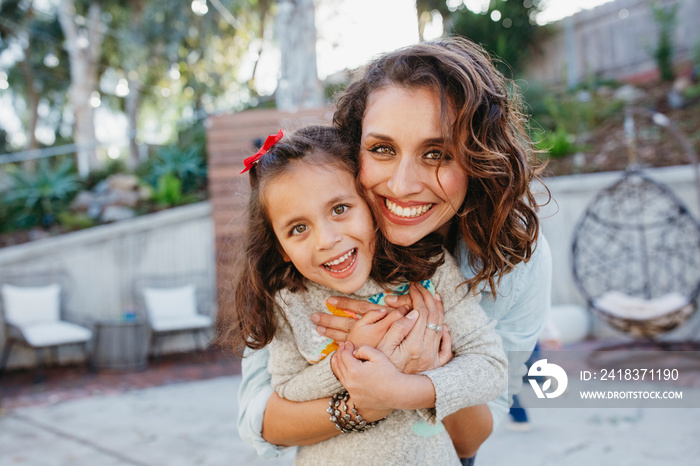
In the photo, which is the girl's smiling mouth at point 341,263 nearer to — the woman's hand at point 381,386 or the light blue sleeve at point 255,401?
the woman's hand at point 381,386

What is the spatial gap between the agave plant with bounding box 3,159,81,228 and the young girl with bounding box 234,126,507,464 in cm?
729

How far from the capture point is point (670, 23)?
872 centimetres

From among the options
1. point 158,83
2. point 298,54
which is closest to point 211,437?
point 298,54

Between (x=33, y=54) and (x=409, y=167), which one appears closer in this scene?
(x=409, y=167)

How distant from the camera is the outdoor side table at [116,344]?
649 centimetres

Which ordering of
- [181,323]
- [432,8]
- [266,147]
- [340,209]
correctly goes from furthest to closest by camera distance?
[432,8]
[181,323]
[266,147]
[340,209]

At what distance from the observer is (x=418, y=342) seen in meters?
1.42

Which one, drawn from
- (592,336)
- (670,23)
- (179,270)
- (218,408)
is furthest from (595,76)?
(218,408)

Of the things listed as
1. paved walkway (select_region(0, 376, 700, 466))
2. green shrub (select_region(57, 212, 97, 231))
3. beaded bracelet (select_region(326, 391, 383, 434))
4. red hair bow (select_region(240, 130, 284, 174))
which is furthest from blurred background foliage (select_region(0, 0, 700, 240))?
paved walkway (select_region(0, 376, 700, 466))

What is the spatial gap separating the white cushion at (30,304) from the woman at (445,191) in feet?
18.6

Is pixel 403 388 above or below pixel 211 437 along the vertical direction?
above

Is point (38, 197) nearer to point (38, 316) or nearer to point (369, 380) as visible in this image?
point (38, 316)

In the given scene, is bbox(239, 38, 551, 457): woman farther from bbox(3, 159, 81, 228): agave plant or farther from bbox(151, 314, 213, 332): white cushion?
bbox(3, 159, 81, 228): agave plant

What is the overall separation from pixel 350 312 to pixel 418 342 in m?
0.22
